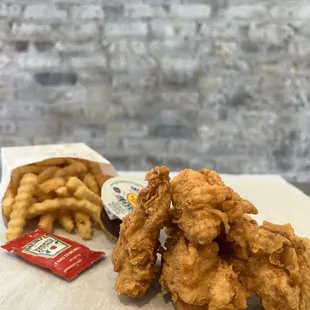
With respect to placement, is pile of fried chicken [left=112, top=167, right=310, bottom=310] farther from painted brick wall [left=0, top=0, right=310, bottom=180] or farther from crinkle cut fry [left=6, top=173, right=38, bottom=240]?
painted brick wall [left=0, top=0, right=310, bottom=180]

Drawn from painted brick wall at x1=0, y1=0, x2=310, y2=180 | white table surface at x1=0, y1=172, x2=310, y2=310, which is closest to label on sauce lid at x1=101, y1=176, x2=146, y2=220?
white table surface at x1=0, y1=172, x2=310, y2=310

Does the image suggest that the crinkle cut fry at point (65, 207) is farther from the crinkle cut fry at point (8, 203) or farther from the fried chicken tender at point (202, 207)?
the fried chicken tender at point (202, 207)

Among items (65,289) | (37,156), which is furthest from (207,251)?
(37,156)

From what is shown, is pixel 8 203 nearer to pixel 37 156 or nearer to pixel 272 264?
pixel 37 156

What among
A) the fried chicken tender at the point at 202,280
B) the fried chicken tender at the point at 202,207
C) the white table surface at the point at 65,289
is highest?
the fried chicken tender at the point at 202,207

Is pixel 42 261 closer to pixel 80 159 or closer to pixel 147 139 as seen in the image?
pixel 80 159

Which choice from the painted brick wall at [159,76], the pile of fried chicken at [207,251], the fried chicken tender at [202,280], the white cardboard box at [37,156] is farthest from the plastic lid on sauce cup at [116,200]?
the painted brick wall at [159,76]
